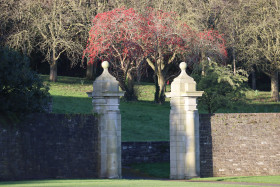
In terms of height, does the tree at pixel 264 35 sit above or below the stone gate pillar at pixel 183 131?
above

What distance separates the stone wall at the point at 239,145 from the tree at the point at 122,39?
17.5 metres

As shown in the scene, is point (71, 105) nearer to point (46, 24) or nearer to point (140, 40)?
point (140, 40)

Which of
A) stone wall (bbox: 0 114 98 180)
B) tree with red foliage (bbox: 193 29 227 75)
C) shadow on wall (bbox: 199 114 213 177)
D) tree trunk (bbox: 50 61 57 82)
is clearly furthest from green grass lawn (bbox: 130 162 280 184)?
tree trunk (bbox: 50 61 57 82)

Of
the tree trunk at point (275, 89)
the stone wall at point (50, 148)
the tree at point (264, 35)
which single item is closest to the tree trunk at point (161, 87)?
the tree at point (264, 35)

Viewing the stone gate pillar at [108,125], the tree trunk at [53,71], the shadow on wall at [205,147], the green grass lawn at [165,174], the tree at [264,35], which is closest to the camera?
the green grass lawn at [165,174]

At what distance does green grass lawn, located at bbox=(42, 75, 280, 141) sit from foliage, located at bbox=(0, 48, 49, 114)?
846 centimetres

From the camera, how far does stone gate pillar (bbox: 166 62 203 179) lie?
20.9 m

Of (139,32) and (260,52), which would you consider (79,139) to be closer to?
(139,32)

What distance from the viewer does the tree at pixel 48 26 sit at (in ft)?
140

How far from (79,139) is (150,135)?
10.1 metres

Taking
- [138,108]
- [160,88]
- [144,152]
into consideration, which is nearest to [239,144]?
[144,152]

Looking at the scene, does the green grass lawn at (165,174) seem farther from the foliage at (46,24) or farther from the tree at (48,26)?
the tree at (48,26)

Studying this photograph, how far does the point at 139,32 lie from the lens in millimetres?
39250

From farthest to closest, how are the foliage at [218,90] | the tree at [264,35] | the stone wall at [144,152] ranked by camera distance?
1. the tree at [264,35]
2. the foliage at [218,90]
3. the stone wall at [144,152]
